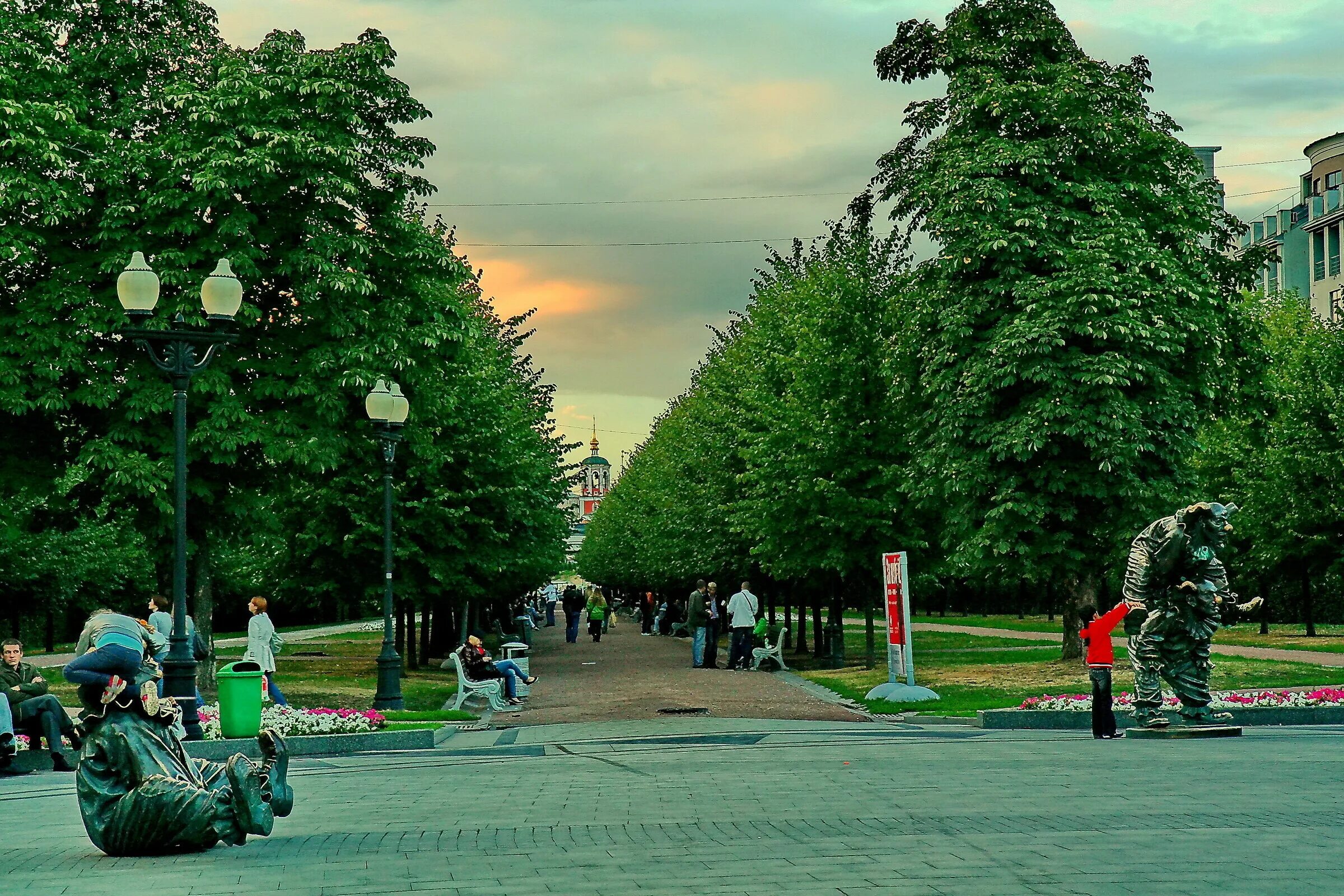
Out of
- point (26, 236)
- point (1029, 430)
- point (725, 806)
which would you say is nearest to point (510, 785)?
point (725, 806)

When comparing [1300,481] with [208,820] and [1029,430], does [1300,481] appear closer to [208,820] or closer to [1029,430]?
[1029,430]

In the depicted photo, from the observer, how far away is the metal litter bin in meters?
27.1

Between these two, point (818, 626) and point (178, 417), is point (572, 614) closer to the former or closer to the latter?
point (818, 626)

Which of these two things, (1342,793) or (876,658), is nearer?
(1342,793)

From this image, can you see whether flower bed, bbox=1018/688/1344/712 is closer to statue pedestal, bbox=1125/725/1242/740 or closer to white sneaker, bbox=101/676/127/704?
statue pedestal, bbox=1125/725/1242/740

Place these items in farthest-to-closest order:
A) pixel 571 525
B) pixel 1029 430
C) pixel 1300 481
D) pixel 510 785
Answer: pixel 571 525, pixel 1300 481, pixel 1029 430, pixel 510 785

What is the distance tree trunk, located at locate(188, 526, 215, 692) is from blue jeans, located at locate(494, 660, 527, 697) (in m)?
4.77

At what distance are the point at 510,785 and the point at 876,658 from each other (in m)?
26.5

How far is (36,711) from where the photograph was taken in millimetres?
16156

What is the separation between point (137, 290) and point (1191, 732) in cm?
1216

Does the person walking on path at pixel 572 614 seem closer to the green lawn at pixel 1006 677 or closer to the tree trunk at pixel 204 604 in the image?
the green lawn at pixel 1006 677

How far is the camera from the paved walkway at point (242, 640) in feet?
138

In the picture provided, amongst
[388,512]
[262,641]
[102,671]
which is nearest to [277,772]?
[102,671]

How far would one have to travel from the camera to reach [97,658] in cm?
933
